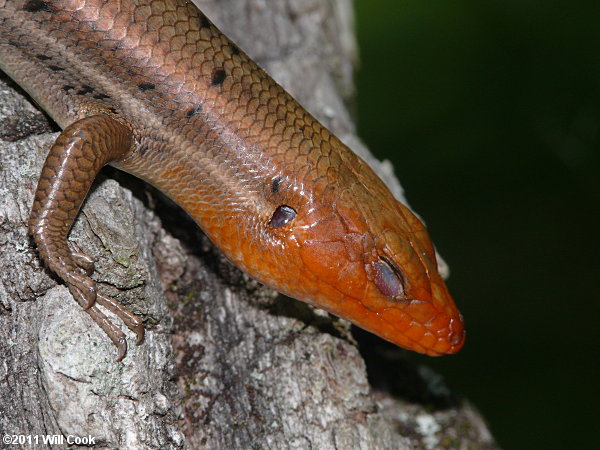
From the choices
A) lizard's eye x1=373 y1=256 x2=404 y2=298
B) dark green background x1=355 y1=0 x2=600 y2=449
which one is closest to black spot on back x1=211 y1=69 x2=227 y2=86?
lizard's eye x1=373 y1=256 x2=404 y2=298

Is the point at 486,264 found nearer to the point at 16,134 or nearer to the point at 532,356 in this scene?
A: the point at 532,356

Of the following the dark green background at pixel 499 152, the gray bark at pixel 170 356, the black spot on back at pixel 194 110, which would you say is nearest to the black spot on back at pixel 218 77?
the black spot on back at pixel 194 110

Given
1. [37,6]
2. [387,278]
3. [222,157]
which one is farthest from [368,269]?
[37,6]

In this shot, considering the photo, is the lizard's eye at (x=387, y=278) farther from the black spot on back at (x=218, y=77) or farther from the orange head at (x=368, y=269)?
the black spot on back at (x=218, y=77)

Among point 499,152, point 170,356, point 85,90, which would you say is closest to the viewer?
point 170,356

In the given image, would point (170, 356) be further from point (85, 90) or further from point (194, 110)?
point (85, 90)

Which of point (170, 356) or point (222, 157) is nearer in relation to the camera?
point (170, 356)

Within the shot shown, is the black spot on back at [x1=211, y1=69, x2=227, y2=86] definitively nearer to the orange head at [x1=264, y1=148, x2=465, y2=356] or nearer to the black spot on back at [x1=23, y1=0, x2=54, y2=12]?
the orange head at [x1=264, y1=148, x2=465, y2=356]
